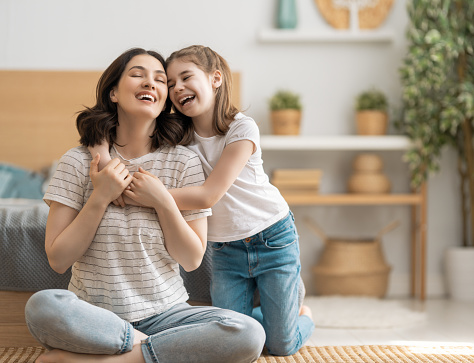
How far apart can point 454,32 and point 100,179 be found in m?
2.47

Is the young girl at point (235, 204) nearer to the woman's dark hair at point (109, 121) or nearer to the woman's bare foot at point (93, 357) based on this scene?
the woman's dark hair at point (109, 121)

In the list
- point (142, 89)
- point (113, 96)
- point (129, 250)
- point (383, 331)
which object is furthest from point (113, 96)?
point (383, 331)

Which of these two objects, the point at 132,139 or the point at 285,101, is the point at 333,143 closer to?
the point at 285,101

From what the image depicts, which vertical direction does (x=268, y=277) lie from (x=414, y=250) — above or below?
above

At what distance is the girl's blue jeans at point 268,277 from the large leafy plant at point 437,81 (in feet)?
5.59

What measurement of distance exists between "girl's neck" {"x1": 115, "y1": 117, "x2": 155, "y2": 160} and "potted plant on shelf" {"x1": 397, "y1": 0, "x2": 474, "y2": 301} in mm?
2046

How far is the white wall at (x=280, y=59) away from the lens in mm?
3471

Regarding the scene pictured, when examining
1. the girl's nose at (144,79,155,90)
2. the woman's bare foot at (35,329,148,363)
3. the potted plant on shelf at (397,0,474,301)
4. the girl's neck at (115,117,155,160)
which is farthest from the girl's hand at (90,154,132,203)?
the potted plant on shelf at (397,0,474,301)

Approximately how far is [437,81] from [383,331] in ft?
4.81

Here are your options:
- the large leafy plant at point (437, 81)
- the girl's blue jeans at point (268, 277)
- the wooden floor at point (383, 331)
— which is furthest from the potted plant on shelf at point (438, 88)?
the girl's blue jeans at point (268, 277)

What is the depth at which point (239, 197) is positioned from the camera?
1.64m

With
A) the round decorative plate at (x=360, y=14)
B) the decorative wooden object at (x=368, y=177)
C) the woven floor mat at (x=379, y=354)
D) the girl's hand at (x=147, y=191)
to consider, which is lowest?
the woven floor mat at (x=379, y=354)

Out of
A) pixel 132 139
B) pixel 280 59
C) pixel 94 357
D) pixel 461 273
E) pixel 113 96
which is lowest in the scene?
pixel 461 273

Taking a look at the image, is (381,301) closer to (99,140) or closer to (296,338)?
(296,338)
